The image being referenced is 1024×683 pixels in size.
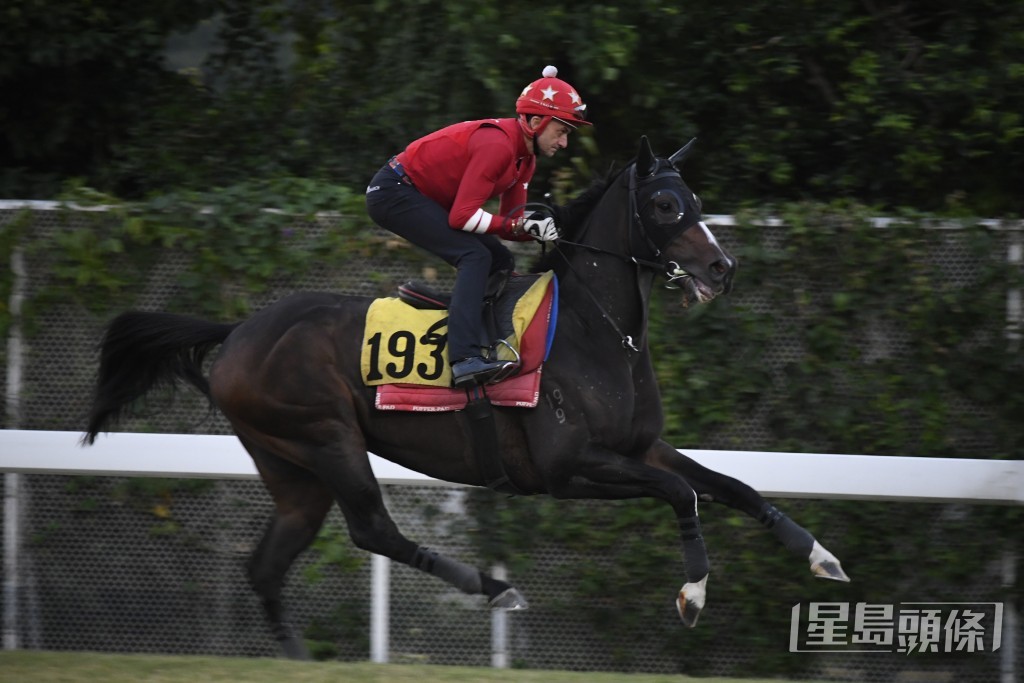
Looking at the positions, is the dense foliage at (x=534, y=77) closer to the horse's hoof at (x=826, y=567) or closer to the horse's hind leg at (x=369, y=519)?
the horse's hind leg at (x=369, y=519)

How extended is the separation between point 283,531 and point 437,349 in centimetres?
109

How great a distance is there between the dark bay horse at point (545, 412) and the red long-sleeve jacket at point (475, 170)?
0.27 metres

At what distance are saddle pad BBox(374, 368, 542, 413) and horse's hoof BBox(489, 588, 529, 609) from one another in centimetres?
78

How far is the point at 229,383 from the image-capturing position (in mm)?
5176

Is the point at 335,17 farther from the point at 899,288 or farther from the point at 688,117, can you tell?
the point at 899,288

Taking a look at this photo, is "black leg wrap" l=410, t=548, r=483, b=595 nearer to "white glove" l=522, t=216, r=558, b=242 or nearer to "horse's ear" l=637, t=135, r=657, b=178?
"white glove" l=522, t=216, r=558, b=242

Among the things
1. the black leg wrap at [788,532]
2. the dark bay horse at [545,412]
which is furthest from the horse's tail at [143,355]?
the black leg wrap at [788,532]

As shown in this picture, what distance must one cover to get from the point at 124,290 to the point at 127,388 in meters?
1.13

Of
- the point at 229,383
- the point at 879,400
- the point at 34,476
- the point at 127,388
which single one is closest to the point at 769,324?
the point at 879,400

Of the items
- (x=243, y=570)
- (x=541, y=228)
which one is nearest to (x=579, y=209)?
(x=541, y=228)

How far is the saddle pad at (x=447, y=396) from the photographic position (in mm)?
4863

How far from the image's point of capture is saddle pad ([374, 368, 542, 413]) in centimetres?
486

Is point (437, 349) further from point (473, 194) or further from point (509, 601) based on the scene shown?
point (509, 601)

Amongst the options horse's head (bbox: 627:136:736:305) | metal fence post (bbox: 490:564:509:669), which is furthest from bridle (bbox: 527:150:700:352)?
metal fence post (bbox: 490:564:509:669)
